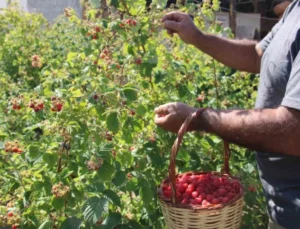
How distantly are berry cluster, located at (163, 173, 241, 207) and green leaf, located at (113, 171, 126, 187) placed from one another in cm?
19

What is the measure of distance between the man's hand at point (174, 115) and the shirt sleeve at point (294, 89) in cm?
33

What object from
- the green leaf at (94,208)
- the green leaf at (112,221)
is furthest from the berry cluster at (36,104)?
the green leaf at (112,221)

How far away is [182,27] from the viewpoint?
96.4 inches

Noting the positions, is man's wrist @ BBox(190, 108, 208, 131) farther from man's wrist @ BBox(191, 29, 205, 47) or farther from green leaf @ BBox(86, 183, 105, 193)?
man's wrist @ BBox(191, 29, 205, 47)

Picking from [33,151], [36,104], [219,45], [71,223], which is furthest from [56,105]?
[219,45]

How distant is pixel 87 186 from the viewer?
196 cm

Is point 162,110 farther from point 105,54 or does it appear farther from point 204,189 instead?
point 105,54

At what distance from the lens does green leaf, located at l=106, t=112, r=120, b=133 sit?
194cm

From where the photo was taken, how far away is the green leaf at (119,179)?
6.62ft

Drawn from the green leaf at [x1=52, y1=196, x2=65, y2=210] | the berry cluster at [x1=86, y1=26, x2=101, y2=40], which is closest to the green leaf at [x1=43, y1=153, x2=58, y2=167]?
the green leaf at [x1=52, y1=196, x2=65, y2=210]

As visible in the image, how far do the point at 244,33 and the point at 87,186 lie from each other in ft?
24.6

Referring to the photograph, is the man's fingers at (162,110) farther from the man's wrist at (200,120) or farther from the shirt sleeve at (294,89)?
the shirt sleeve at (294,89)

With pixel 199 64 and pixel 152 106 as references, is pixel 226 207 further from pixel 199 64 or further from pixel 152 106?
pixel 199 64

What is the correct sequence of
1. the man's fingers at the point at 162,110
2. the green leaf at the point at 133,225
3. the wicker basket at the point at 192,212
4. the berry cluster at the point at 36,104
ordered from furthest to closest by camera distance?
the green leaf at the point at 133,225 < the berry cluster at the point at 36,104 < the man's fingers at the point at 162,110 < the wicker basket at the point at 192,212
